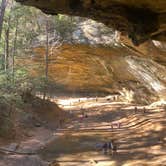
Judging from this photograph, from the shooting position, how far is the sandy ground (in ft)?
44.2

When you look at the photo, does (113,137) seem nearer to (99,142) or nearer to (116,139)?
(116,139)

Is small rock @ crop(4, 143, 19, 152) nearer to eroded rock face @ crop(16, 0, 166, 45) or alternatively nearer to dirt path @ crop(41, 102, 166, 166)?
dirt path @ crop(41, 102, 166, 166)

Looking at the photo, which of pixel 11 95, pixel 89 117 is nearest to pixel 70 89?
pixel 89 117

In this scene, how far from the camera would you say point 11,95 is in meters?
17.2

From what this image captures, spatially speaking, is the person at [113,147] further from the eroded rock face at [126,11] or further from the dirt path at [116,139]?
the eroded rock face at [126,11]

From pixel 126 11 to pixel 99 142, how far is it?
31.8 feet

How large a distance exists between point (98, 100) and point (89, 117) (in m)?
9.98

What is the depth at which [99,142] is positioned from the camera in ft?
55.5

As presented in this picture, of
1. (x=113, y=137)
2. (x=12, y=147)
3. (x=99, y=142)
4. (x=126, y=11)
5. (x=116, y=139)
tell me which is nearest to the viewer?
(x=126, y=11)

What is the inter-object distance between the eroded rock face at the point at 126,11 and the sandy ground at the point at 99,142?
5.95 metres

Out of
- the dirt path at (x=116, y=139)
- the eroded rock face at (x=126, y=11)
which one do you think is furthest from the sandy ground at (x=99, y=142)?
the eroded rock face at (x=126, y=11)

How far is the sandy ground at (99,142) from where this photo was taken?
13.5 m

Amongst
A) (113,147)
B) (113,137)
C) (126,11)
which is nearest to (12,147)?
(113,147)

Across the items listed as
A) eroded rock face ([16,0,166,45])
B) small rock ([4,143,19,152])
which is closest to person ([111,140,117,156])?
small rock ([4,143,19,152])
